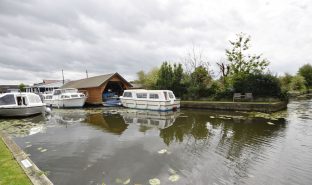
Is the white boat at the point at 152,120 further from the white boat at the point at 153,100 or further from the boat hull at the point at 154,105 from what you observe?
the white boat at the point at 153,100

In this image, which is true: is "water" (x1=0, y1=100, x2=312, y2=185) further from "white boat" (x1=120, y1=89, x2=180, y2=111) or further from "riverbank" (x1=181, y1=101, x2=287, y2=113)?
"white boat" (x1=120, y1=89, x2=180, y2=111)

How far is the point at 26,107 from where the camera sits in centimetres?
1628

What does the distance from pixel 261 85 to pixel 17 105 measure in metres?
23.8

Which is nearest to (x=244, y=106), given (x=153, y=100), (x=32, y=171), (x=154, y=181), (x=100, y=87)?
(x=153, y=100)

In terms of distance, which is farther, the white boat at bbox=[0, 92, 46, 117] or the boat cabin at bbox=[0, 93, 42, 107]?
the boat cabin at bbox=[0, 93, 42, 107]

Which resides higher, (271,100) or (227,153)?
(271,100)

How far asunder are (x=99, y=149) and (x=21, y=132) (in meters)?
6.43

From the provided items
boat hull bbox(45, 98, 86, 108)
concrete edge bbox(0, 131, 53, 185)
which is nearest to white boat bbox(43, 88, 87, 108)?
boat hull bbox(45, 98, 86, 108)

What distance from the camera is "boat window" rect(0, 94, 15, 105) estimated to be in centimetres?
1637

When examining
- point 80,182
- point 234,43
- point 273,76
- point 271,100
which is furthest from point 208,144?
point 234,43

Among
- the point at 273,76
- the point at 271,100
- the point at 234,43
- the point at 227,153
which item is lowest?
the point at 227,153

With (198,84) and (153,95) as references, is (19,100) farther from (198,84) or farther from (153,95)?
(198,84)

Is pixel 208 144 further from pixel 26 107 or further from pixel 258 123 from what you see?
pixel 26 107

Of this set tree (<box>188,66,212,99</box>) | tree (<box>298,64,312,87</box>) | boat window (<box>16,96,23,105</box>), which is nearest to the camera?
boat window (<box>16,96,23,105</box>)
